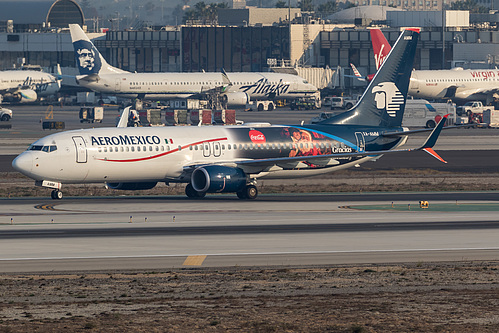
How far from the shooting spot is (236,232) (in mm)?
41094

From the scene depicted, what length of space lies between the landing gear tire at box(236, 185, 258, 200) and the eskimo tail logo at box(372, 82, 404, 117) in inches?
477

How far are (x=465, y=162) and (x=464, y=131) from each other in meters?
39.9

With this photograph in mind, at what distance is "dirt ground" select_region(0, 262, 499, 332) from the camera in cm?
2302

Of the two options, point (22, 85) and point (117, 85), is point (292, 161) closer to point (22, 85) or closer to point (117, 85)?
point (117, 85)

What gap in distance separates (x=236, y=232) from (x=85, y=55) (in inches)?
4436

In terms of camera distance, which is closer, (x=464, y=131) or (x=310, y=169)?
(x=310, y=169)

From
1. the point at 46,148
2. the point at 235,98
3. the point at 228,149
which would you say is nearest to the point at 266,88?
the point at 235,98

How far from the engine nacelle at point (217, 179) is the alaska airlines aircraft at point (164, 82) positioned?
98225 millimetres

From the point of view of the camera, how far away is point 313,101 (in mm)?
167375

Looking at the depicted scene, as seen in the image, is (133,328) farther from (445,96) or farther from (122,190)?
(445,96)

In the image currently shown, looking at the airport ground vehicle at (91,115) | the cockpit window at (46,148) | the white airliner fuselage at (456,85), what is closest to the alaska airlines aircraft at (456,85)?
the white airliner fuselage at (456,85)

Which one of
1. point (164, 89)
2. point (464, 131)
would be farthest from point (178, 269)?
point (164, 89)

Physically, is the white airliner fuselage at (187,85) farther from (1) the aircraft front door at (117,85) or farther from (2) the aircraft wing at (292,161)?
(2) the aircraft wing at (292,161)

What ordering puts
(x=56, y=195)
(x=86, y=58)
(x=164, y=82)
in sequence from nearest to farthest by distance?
(x=56, y=195) < (x=86, y=58) < (x=164, y=82)
